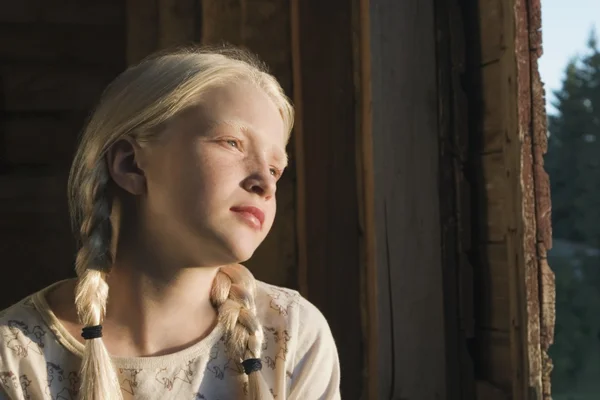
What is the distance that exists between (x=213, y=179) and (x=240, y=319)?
0.30 m

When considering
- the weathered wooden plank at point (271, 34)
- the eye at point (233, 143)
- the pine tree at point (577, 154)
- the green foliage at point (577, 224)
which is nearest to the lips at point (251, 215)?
the eye at point (233, 143)

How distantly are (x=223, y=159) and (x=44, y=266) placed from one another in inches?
53.5

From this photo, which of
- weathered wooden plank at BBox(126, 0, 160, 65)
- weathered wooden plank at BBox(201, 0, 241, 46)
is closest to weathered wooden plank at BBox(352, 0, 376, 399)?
weathered wooden plank at BBox(201, 0, 241, 46)

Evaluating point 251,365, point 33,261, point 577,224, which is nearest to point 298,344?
point 251,365

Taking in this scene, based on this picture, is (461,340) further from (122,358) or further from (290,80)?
(122,358)

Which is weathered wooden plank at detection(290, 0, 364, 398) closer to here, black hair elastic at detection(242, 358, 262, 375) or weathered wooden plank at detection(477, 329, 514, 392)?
weathered wooden plank at detection(477, 329, 514, 392)

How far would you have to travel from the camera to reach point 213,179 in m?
1.31

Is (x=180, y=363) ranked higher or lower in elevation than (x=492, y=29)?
lower

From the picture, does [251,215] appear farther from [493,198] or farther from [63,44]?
[63,44]

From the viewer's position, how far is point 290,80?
2168 millimetres

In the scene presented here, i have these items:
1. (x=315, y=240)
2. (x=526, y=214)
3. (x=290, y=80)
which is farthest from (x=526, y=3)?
(x=315, y=240)

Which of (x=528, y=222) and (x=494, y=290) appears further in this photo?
(x=494, y=290)

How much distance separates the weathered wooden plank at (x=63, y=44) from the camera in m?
2.56

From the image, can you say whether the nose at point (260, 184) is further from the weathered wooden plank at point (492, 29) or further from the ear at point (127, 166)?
the weathered wooden plank at point (492, 29)
